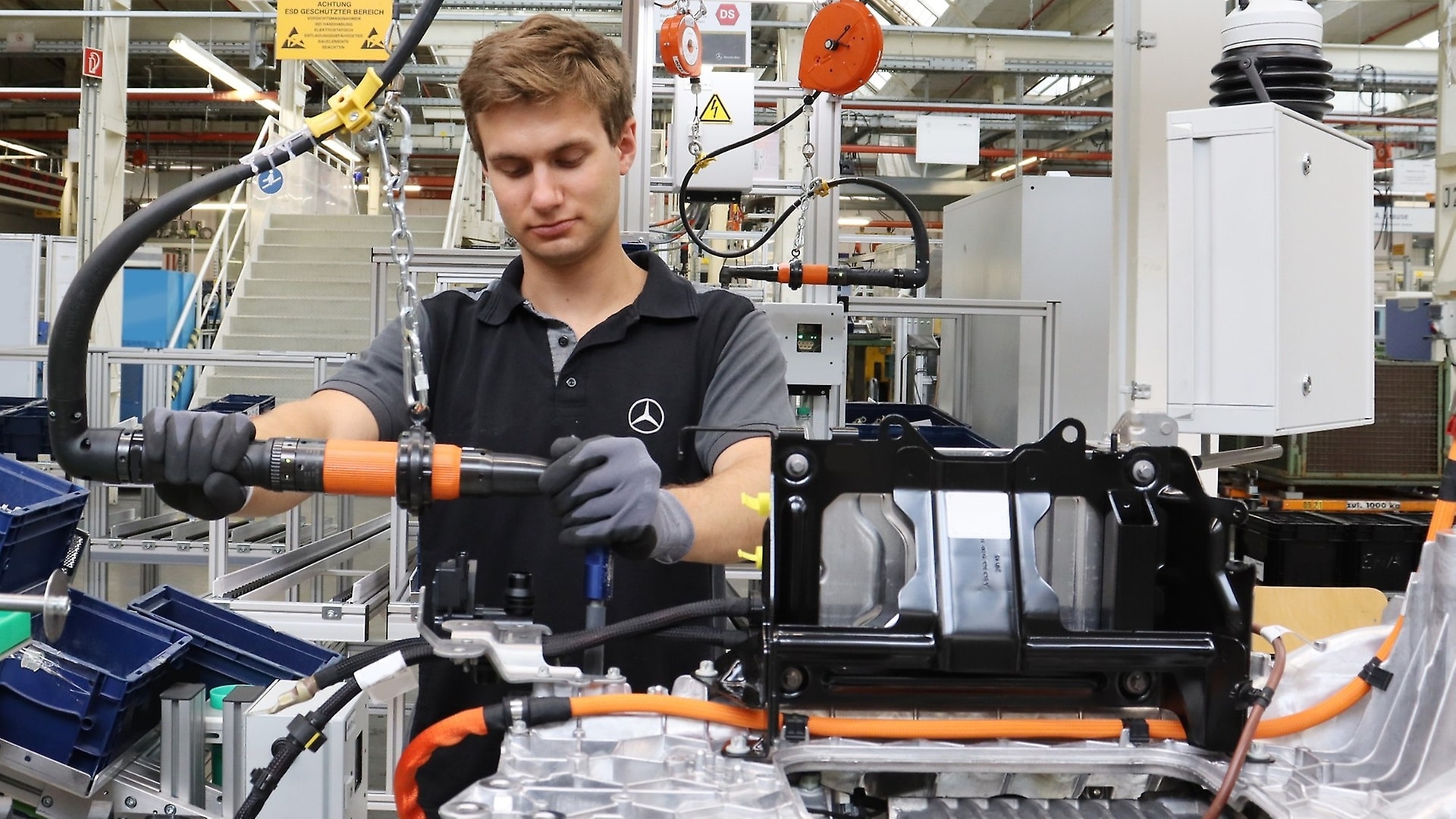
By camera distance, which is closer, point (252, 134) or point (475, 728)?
point (475, 728)

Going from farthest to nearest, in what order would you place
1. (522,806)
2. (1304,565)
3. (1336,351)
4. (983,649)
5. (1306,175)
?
1. (1304,565)
2. (1336,351)
3. (1306,175)
4. (983,649)
5. (522,806)

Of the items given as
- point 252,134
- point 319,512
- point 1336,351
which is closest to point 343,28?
point 1336,351

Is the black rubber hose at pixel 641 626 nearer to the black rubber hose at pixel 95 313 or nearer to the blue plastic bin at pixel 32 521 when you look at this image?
the black rubber hose at pixel 95 313

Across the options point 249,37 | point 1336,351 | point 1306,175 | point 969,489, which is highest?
point 249,37

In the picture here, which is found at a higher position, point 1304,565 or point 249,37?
point 249,37

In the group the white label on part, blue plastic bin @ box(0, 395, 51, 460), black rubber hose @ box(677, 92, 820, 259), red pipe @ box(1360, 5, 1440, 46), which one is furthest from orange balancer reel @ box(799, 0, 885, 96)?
red pipe @ box(1360, 5, 1440, 46)

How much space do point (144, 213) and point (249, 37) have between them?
9023mm

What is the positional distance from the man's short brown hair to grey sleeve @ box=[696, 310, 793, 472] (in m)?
0.34

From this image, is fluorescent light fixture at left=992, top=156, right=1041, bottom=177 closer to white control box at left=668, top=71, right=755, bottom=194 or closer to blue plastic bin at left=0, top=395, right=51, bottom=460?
white control box at left=668, top=71, right=755, bottom=194

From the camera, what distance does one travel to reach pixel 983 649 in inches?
32.3

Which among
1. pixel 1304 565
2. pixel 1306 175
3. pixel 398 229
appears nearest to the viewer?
pixel 398 229

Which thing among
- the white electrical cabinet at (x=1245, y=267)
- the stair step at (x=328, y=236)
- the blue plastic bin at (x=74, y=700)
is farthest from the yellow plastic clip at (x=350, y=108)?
the stair step at (x=328, y=236)

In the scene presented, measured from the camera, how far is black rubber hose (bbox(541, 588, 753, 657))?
0.82m

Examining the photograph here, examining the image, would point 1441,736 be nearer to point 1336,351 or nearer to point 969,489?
point 969,489
